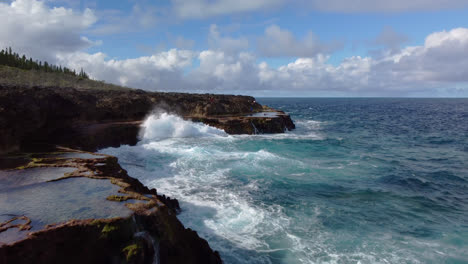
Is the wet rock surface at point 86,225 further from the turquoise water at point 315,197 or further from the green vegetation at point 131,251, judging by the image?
the turquoise water at point 315,197

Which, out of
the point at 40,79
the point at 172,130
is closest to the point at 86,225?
the point at 172,130

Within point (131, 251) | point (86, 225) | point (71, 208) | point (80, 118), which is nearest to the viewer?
point (131, 251)

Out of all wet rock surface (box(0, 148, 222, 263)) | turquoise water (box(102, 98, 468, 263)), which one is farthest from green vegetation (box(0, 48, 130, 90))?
wet rock surface (box(0, 148, 222, 263))

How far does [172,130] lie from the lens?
32.9m

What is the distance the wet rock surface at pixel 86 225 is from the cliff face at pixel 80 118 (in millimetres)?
7321

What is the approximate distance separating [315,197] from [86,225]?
11254 millimetres

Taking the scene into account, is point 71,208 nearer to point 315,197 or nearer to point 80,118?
point 315,197

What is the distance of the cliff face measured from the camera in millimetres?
16875

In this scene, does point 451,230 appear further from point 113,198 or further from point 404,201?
point 113,198

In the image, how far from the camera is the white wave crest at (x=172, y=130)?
31.0 metres

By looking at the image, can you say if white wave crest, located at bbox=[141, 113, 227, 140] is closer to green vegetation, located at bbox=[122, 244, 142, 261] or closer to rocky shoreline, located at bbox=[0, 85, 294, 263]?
rocky shoreline, located at bbox=[0, 85, 294, 263]

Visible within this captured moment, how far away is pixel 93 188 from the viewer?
988 cm

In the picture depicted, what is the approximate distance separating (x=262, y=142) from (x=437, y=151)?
17148 millimetres

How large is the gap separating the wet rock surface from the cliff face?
7.32 meters
